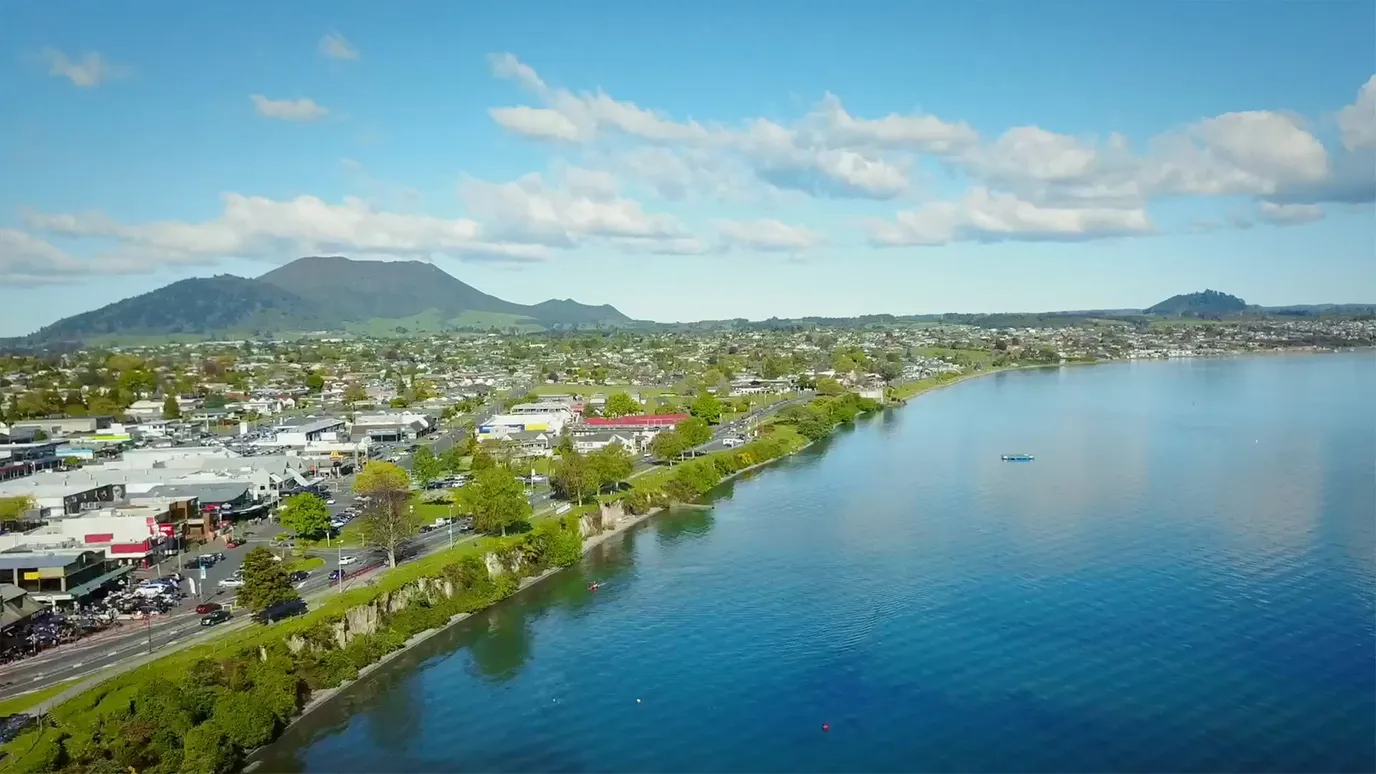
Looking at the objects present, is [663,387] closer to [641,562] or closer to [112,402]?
[112,402]

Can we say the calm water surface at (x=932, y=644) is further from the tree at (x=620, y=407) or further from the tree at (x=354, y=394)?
the tree at (x=354, y=394)

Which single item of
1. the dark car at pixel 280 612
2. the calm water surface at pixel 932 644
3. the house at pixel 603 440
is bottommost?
the calm water surface at pixel 932 644

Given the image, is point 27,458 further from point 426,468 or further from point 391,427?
point 426,468

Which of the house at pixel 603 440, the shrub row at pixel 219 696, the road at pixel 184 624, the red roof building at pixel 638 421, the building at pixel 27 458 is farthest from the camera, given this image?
the red roof building at pixel 638 421

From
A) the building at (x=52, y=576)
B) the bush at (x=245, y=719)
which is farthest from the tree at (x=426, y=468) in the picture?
the bush at (x=245, y=719)

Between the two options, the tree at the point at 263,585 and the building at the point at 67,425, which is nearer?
the tree at the point at 263,585

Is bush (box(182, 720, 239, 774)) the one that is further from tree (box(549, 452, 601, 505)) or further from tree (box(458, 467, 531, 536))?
tree (box(549, 452, 601, 505))

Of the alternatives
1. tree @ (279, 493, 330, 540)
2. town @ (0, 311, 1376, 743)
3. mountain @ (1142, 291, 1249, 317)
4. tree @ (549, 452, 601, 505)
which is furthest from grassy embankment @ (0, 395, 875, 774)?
mountain @ (1142, 291, 1249, 317)
